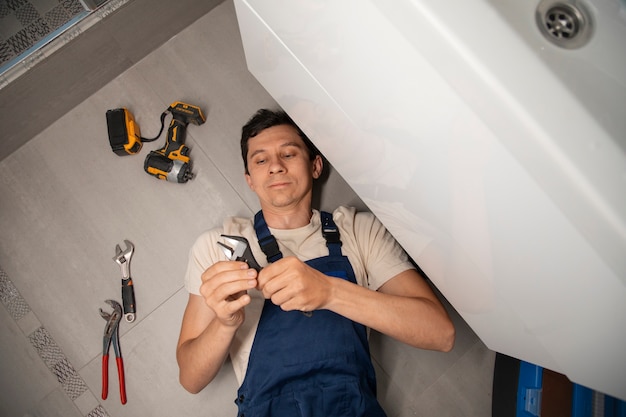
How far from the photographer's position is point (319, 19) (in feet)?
2.48

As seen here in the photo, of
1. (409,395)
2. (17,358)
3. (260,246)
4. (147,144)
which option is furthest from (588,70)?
(17,358)

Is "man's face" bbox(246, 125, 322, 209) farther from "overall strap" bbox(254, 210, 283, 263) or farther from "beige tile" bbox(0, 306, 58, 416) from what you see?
"beige tile" bbox(0, 306, 58, 416)

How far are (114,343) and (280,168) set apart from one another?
856mm

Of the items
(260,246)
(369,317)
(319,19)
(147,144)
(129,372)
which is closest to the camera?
(319,19)

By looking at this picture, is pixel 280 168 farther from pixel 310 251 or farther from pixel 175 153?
pixel 175 153

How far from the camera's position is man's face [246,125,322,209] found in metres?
1.31

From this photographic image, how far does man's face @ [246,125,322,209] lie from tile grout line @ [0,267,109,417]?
91 centimetres

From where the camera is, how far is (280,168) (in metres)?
1.31

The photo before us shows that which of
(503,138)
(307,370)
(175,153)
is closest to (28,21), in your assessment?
(175,153)

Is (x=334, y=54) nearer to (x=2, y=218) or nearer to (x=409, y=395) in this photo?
(x=409, y=395)

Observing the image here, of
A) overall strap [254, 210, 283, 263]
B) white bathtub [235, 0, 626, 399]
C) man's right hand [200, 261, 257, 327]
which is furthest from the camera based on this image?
overall strap [254, 210, 283, 263]

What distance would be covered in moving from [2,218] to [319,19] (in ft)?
4.85

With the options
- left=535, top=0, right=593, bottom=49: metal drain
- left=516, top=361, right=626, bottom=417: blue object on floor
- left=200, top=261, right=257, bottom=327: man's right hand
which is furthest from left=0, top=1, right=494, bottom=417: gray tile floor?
left=535, top=0, right=593, bottom=49: metal drain

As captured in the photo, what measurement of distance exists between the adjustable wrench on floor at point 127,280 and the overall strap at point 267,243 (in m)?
0.54
